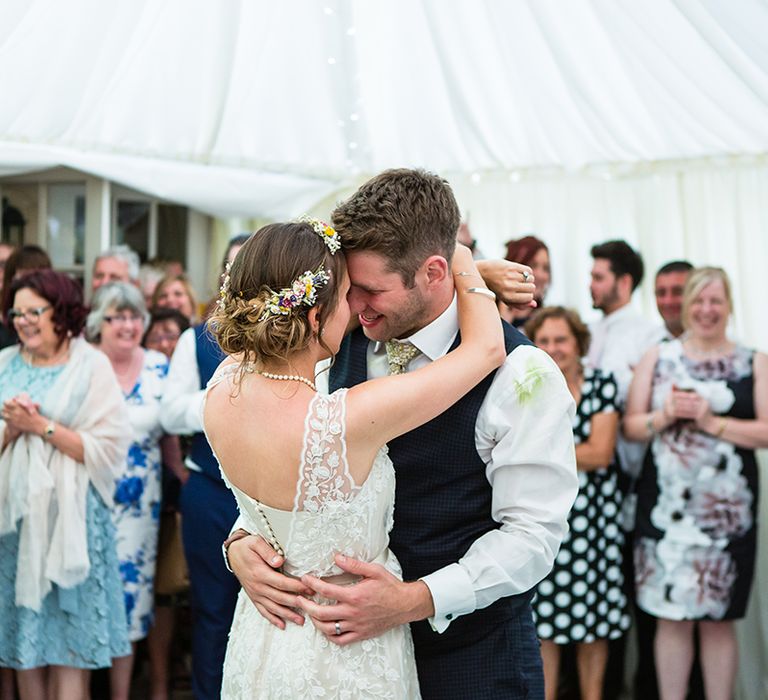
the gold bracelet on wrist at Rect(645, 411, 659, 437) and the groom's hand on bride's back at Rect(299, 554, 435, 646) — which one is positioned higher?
the gold bracelet on wrist at Rect(645, 411, 659, 437)

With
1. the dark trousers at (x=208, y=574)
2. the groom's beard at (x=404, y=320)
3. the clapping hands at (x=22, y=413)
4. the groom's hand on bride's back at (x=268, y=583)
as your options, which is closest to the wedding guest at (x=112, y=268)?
the clapping hands at (x=22, y=413)

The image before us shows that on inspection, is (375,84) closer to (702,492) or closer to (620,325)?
(620,325)

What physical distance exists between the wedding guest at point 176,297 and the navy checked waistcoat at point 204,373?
118cm

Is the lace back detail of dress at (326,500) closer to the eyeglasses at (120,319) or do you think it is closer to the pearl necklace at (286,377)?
the pearl necklace at (286,377)

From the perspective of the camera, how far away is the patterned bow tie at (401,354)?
212cm

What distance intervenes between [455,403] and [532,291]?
344 millimetres

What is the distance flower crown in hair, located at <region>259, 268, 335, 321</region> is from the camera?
174 centimetres

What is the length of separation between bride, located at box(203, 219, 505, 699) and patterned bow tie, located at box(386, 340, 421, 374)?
0.64 feet

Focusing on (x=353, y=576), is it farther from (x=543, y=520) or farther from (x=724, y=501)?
(x=724, y=501)

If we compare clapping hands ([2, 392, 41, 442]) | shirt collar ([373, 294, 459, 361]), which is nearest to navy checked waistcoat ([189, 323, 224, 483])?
clapping hands ([2, 392, 41, 442])

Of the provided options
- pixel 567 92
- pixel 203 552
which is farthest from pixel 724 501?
pixel 203 552

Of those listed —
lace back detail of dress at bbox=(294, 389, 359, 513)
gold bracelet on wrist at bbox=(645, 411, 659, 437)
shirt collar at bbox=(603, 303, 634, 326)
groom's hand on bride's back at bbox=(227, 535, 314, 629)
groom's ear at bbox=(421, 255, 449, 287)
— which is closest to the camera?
lace back detail of dress at bbox=(294, 389, 359, 513)

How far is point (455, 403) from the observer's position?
6.52 ft

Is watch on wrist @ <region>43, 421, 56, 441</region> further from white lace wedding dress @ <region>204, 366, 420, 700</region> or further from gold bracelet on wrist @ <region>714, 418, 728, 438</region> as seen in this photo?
gold bracelet on wrist @ <region>714, 418, 728, 438</region>
